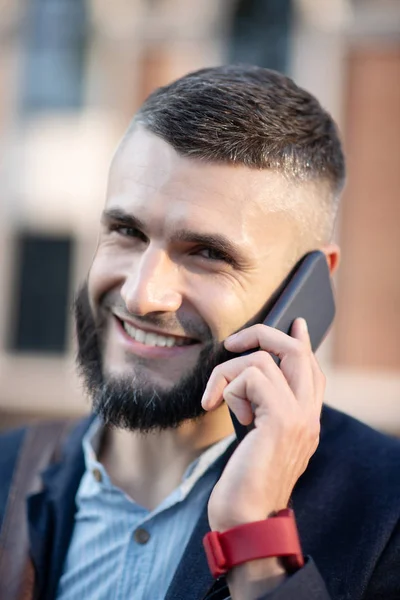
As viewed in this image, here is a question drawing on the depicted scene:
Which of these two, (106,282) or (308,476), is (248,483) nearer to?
(308,476)

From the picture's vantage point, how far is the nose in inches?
71.9

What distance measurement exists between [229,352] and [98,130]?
4.91 meters

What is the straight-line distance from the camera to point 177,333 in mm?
1900

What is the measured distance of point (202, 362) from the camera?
6.23ft

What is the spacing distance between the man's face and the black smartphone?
50 mm

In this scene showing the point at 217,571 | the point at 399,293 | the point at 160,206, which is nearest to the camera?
the point at 217,571

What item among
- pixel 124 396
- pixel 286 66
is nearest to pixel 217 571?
pixel 124 396

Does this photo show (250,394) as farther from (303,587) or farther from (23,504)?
A: (23,504)

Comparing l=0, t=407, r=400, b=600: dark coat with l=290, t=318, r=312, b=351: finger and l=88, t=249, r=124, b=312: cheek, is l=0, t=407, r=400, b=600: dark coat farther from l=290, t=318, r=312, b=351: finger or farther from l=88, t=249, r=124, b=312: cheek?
l=88, t=249, r=124, b=312: cheek

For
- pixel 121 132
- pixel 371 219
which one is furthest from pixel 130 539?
pixel 121 132

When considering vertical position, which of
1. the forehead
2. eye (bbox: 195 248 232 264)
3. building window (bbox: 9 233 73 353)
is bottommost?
building window (bbox: 9 233 73 353)

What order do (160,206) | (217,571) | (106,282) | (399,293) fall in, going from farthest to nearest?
(399,293)
(106,282)
(160,206)
(217,571)

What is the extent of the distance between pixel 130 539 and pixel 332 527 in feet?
1.81

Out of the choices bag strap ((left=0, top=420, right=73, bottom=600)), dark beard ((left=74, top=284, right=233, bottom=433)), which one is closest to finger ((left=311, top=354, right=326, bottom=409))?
dark beard ((left=74, top=284, right=233, bottom=433))
